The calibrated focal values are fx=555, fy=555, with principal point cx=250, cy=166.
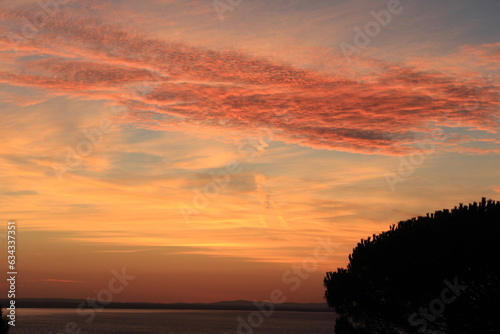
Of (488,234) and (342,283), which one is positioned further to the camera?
(342,283)

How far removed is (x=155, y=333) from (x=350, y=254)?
498 feet

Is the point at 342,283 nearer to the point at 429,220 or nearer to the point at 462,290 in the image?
the point at 429,220

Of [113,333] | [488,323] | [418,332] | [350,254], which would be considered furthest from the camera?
[113,333]

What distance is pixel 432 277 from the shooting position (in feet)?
98.9

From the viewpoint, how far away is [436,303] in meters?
29.9

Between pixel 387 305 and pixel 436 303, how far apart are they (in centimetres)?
557

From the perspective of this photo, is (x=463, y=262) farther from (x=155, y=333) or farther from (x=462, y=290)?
(x=155, y=333)

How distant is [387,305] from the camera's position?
35156mm

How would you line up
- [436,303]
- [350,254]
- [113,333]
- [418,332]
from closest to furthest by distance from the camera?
[436,303] < [418,332] < [350,254] < [113,333]

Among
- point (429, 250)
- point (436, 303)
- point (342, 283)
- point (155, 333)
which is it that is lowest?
point (155, 333)

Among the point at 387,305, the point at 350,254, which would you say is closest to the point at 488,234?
the point at 387,305

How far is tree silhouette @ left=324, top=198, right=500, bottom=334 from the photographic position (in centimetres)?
2792

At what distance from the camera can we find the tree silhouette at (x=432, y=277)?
27.9m

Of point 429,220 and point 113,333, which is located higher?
point 429,220
